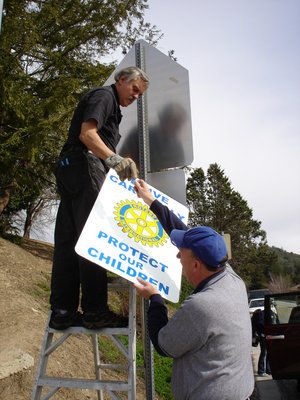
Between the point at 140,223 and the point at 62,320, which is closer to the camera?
the point at 62,320

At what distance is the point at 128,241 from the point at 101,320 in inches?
19.9

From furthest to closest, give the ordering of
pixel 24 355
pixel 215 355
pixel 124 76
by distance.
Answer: pixel 24 355, pixel 124 76, pixel 215 355

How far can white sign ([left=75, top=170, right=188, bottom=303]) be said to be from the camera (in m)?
2.04

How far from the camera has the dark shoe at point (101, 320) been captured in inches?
82.0

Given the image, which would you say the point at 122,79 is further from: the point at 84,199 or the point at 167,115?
the point at 84,199

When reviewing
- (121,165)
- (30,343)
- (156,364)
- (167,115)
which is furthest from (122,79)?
(156,364)

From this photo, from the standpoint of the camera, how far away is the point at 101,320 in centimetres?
209

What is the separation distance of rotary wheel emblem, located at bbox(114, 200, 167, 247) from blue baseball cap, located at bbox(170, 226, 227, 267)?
606mm

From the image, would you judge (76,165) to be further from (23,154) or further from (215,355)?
(23,154)

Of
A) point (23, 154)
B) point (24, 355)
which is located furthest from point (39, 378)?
point (23, 154)

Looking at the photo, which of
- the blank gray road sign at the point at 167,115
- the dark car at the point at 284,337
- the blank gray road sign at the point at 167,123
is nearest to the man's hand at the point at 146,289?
the blank gray road sign at the point at 167,123

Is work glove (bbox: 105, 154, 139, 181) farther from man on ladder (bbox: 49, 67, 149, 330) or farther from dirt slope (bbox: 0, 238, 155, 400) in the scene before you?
dirt slope (bbox: 0, 238, 155, 400)

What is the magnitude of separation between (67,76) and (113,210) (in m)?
8.09

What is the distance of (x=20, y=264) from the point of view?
30.5ft
